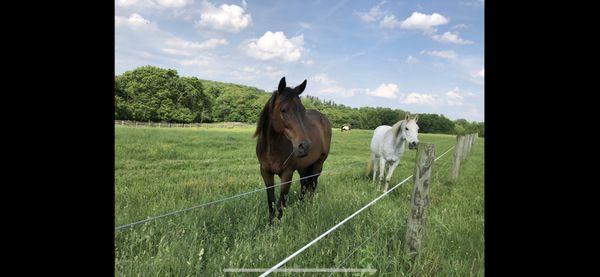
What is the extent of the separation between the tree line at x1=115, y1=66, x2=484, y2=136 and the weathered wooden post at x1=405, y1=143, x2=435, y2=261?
333cm

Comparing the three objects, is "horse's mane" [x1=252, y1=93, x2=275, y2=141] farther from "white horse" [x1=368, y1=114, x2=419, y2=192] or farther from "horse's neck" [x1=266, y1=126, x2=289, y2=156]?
"white horse" [x1=368, y1=114, x2=419, y2=192]

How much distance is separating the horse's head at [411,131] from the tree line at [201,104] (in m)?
1.26

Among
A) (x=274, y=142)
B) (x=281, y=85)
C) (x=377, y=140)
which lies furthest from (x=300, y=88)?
(x=377, y=140)

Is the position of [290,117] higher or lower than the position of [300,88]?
lower

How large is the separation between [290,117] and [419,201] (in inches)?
58.7

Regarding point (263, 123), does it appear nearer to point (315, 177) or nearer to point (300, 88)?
point (300, 88)

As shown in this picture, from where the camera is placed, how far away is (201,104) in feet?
25.9
